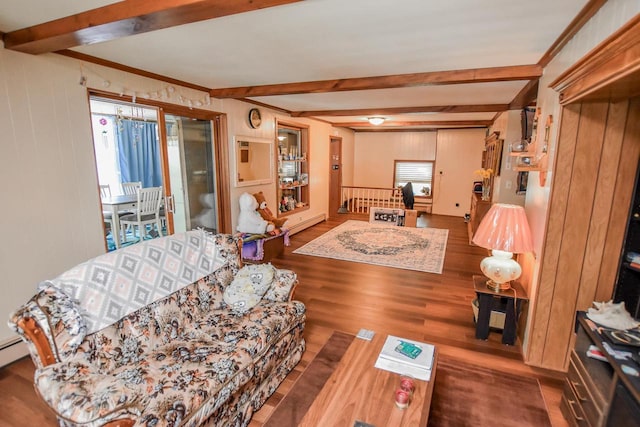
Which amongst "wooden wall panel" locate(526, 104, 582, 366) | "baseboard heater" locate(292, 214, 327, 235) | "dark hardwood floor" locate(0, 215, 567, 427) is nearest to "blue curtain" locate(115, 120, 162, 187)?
"baseboard heater" locate(292, 214, 327, 235)

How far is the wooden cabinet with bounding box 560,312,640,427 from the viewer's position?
4.40 feet

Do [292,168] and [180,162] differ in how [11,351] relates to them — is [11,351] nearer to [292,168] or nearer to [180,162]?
[180,162]

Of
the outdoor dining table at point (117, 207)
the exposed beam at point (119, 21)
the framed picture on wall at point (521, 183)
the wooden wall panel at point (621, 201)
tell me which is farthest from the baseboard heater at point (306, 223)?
the wooden wall panel at point (621, 201)

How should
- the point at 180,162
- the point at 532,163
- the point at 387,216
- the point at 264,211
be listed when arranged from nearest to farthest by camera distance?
1. the point at 532,163
2. the point at 180,162
3. the point at 264,211
4. the point at 387,216

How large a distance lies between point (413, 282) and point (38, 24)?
417 centimetres

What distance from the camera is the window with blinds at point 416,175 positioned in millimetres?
9062

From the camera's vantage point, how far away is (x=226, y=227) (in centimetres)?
466

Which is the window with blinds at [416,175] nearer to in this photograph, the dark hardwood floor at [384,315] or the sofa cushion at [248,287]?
the dark hardwood floor at [384,315]

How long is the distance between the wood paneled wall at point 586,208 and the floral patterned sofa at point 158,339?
1.87m

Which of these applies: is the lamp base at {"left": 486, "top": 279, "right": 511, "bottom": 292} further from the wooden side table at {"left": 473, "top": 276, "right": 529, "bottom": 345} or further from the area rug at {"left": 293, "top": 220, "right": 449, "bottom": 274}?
the area rug at {"left": 293, "top": 220, "right": 449, "bottom": 274}

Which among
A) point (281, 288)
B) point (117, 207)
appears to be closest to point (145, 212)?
point (117, 207)

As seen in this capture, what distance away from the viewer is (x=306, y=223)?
6.86 meters

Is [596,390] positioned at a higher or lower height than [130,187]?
lower

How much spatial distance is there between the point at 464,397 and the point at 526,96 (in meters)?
3.65
